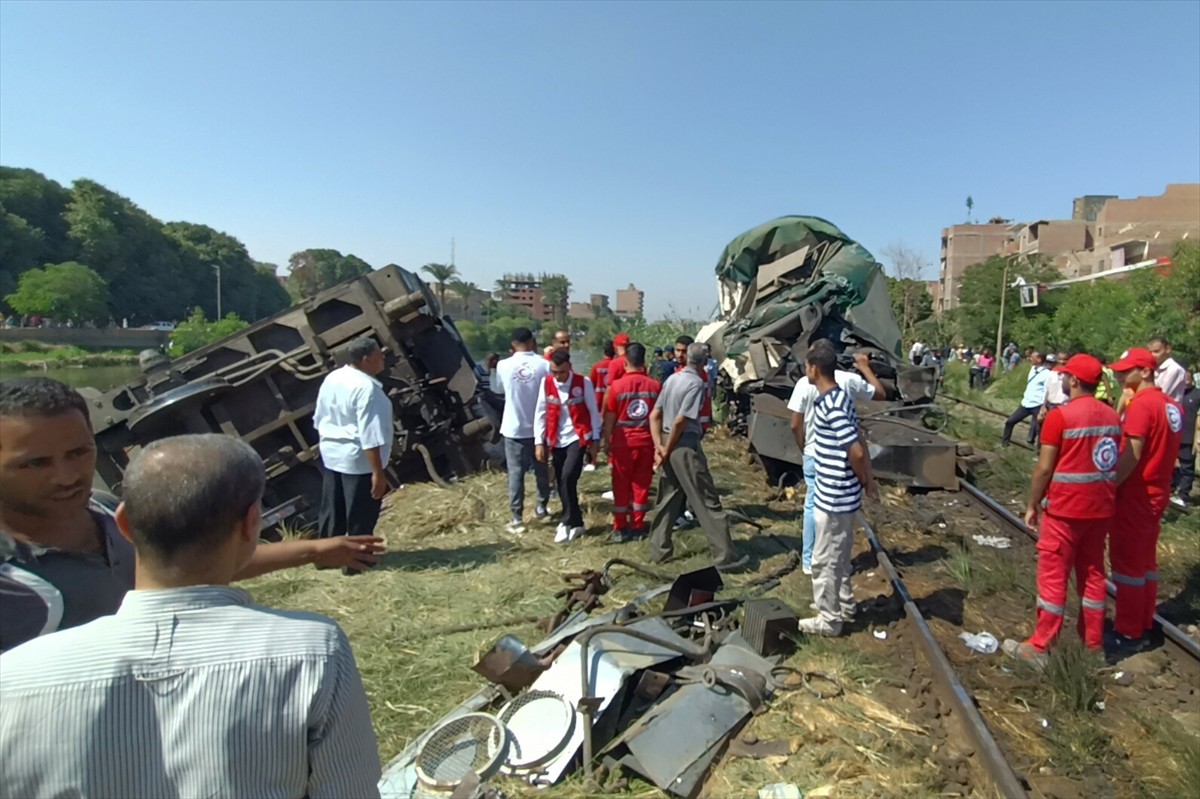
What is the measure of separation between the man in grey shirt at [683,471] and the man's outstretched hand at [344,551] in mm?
3871

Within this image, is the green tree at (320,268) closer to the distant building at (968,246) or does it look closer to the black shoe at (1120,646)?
the distant building at (968,246)

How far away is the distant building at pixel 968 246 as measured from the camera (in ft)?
268

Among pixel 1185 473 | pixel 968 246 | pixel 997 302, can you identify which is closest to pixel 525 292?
pixel 968 246

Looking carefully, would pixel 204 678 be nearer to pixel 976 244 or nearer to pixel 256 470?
pixel 256 470

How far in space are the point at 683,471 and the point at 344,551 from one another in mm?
4029

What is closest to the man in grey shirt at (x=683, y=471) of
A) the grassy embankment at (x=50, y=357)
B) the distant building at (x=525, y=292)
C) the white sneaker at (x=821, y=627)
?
the white sneaker at (x=821, y=627)

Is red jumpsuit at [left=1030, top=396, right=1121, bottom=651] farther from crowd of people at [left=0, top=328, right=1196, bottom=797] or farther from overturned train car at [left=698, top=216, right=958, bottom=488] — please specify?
overturned train car at [left=698, top=216, right=958, bottom=488]

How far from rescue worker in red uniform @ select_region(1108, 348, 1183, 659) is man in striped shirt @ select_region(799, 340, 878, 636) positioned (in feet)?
5.55

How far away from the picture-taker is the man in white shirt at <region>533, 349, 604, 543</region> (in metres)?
6.83

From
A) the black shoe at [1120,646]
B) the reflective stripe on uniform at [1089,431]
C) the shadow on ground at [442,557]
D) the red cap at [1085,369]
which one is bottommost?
the black shoe at [1120,646]

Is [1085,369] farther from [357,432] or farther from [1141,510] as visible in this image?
[357,432]

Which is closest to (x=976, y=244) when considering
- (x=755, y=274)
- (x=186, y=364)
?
(x=755, y=274)

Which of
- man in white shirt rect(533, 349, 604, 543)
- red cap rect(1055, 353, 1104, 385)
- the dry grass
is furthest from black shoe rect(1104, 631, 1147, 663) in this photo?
man in white shirt rect(533, 349, 604, 543)

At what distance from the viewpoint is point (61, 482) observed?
2074 millimetres
